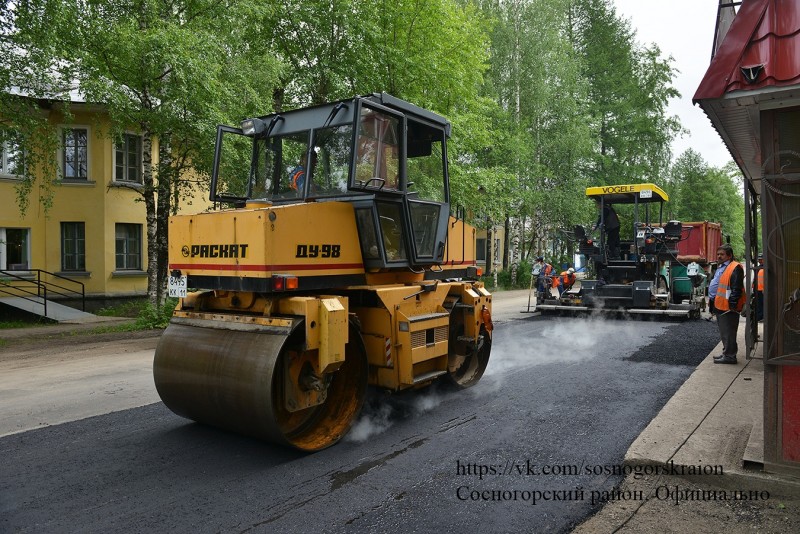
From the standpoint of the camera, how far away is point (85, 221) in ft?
58.8

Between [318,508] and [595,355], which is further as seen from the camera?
[595,355]

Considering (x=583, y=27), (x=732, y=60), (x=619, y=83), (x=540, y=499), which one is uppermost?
(x=583, y=27)

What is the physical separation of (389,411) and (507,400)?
1323 millimetres

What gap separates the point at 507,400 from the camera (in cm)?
630

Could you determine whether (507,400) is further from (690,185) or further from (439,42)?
(690,185)

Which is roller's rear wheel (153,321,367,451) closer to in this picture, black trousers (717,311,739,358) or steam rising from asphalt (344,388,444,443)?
steam rising from asphalt (344,388,444,443)

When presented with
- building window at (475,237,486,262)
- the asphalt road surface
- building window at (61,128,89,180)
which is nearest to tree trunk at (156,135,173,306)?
building window at (61,128,89,180)

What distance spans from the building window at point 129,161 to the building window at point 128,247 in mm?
1499

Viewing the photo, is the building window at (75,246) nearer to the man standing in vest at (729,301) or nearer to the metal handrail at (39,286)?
the metal handrail at (39,286)

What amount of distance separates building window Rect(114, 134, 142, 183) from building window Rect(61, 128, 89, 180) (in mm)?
856

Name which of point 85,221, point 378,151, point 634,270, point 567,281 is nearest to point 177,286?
point 378,151

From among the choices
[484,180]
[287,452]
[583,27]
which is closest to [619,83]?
[583,27]

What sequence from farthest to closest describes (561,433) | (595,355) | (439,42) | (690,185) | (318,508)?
(690,185) < (439,42) < (595,355) < (561,433) < (318,508)

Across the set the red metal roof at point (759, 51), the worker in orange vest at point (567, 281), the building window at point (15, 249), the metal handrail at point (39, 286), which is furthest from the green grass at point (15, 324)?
the red metal roof at point (759, 51)
